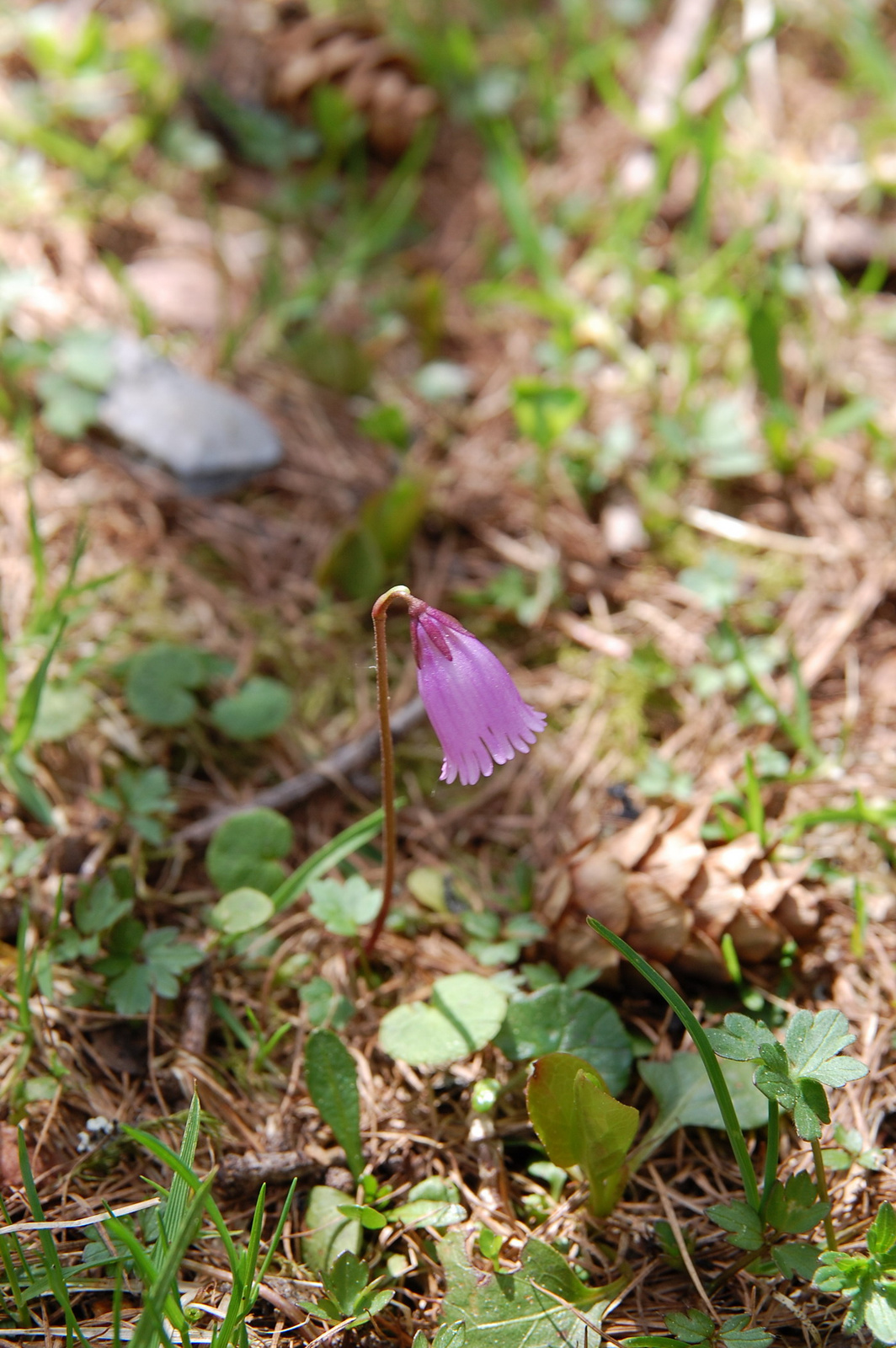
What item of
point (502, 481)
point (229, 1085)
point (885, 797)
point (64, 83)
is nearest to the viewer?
point (229, 1085)

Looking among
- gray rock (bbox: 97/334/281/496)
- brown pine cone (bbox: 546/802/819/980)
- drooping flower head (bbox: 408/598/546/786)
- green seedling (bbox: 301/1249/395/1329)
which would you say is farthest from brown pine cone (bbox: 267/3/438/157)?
→ green seedling (bbox: 301/1249/395/1329)

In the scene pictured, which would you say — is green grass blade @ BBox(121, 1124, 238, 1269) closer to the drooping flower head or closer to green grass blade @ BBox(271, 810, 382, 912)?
green grass blade @ BBox(271, 810, 382, 912)

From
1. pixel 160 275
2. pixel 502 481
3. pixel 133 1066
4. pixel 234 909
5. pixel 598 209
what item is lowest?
pixel 133 1066

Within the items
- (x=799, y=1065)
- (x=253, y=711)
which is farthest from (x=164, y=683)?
(x=799, y=1065)

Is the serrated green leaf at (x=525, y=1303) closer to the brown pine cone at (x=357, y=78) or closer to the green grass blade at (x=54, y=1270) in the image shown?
the green grass blade at (x=54, y=1270)

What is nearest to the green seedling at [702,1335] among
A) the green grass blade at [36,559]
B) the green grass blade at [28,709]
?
the green grass blade at [28,709]

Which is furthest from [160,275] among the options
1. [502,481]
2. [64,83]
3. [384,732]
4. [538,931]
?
[538,931]

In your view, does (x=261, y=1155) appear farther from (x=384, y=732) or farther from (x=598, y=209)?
(x=598, y=209)
